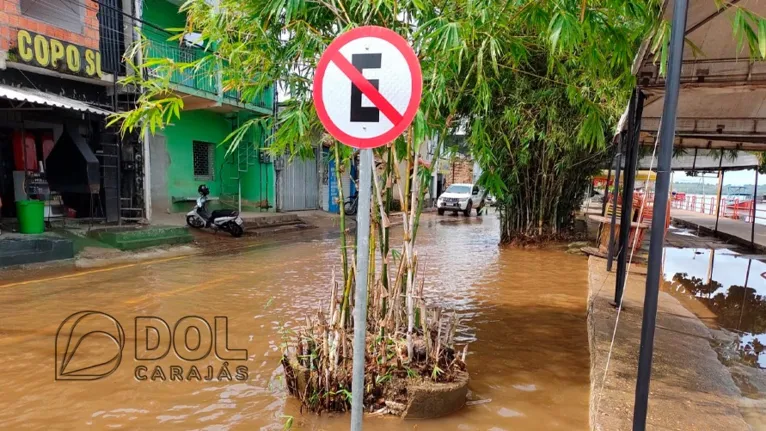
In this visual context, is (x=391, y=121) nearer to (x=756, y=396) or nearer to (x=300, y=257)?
(x=756, y=396)

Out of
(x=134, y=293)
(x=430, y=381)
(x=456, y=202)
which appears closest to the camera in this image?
(x=430, y=381)

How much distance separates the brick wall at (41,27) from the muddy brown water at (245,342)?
4.59 metres

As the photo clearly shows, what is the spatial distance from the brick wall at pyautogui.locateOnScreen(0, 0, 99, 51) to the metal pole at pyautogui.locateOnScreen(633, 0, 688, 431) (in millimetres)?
10462

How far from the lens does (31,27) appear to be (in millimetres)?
8688

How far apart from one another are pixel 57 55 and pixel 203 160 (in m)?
6.04

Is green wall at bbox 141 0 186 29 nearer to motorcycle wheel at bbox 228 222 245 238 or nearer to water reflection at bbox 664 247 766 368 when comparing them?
motorcycle wheel at bbox 228 222 245 238

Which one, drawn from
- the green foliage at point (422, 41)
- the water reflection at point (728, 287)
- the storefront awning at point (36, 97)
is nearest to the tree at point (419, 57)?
the green foliage at point (422, 41)

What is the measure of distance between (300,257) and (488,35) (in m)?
7.44

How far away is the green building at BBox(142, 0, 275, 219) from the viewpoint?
12188mm

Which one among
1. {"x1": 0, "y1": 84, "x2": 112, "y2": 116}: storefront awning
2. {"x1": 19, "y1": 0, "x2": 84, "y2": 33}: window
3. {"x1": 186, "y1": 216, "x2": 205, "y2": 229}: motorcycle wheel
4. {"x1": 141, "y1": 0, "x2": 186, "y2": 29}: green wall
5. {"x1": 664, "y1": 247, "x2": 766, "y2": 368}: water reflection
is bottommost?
{"x1": 664, "y1": 247, "x2": 766, "y2": 368}: water reflection

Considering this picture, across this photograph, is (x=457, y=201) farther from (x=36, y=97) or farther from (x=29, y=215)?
(x=36, y=97)

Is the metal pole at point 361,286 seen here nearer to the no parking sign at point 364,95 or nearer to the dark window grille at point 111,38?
the no parking sign at point 364,95

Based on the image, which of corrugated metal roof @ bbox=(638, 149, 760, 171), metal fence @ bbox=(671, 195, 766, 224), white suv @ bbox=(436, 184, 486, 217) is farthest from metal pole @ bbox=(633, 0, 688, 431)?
metal fence @ bbox=(671, 195, 766, 224)

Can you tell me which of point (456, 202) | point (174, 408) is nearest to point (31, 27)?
point (174, 408)
